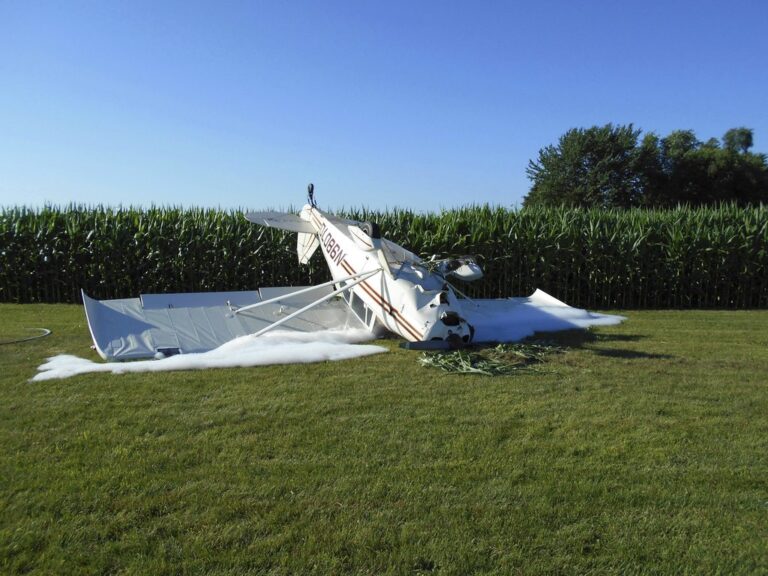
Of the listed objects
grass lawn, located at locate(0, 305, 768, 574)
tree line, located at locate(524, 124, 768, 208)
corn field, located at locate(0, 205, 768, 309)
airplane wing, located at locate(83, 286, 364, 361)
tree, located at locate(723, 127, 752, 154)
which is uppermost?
tree, located at locate(723, 127, 752, 154)

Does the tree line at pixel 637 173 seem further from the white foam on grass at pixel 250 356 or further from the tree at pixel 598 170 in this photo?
the white foam on grass at pixel 250 356

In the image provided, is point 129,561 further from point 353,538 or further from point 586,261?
point 586,261

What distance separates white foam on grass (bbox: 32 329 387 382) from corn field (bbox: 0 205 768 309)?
6.39 metres

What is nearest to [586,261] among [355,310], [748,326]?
[748,326]

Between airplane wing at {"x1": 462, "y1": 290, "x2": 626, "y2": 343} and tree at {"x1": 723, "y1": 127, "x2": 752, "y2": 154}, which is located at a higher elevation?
tree at {"x1": 723, "y1": 127, "x2": 752, "y2": 154}

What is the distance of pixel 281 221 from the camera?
39.6 feet

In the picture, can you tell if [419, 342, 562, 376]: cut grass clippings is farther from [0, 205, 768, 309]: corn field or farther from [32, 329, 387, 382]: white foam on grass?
[0, 205, 768, 309]: corn field

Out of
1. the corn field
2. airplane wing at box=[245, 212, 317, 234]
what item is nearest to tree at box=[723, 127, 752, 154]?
the corn field

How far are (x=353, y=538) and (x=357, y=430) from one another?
5.63 ft

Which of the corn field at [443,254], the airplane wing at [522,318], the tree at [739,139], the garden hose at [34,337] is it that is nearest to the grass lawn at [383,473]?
the garden hose at [34,337]

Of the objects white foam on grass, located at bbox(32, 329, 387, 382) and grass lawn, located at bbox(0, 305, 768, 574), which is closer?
grass lawn, located at bbox(0, 305, 768, 574)

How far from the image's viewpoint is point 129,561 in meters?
2.97

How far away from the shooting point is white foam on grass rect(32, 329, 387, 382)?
22.6 ft

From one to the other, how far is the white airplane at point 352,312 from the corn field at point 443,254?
13.3 ft
